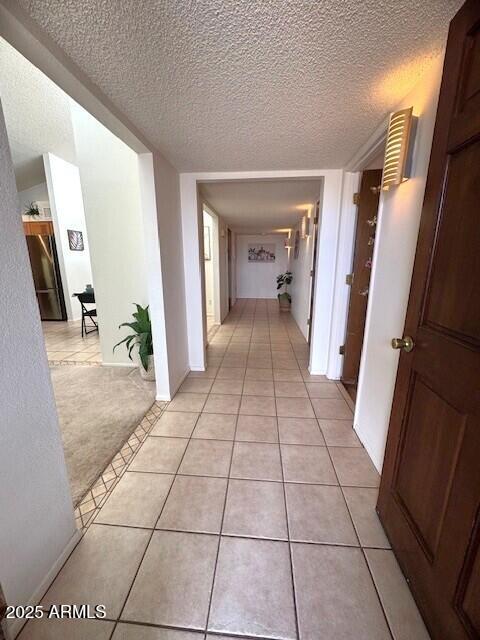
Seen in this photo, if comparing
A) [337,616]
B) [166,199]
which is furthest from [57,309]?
[337,616]

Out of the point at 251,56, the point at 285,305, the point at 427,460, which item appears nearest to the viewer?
the point at 427,460

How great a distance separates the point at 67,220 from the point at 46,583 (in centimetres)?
581

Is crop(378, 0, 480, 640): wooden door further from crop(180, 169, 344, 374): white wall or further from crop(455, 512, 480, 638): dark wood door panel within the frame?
crop(180, 169, 344, 374): white wall

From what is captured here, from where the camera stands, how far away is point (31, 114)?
12.2ft

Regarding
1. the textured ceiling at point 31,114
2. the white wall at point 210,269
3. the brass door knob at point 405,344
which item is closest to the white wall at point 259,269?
the white wall at point 210,269

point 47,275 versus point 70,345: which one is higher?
point 47,275

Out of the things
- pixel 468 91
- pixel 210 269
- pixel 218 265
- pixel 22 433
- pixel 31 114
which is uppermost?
pixel 31 114

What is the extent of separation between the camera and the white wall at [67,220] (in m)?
4.89

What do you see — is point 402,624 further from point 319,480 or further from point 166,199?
point 166,199

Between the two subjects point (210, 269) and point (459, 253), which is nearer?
point (459, 253)

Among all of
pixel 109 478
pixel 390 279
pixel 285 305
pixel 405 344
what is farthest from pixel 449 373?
pixel 285 305

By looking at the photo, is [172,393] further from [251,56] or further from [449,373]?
[251,56]

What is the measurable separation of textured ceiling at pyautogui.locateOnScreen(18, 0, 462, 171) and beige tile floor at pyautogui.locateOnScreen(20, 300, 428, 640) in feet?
6.78

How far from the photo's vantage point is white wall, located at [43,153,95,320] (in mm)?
4895
